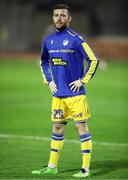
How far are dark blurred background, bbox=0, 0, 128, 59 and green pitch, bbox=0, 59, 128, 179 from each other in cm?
2202

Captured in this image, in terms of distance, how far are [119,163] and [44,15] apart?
42151 millimetres

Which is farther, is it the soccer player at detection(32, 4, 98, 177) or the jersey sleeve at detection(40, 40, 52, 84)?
the jersey sleeve at detection(40, 40, 52, 84)

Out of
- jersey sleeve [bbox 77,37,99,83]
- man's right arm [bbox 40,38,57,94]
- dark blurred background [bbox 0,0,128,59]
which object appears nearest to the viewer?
jersey sleeve [bbox 77,37,99,83]

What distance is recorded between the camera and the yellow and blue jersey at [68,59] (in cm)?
1006

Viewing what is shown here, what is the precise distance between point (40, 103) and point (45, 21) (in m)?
33.3

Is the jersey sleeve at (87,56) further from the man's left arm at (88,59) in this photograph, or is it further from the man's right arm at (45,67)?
the man's right arm at (45,67)

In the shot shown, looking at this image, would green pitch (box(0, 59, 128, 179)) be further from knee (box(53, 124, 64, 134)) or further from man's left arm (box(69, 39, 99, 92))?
man's left arm (box(69, 39, 99, 92))

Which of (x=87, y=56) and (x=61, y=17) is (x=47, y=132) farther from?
(x=61, y=17)

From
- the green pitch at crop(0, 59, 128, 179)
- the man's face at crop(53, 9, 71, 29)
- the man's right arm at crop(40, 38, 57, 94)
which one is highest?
the man's face at crop(53, 9, 71, 29)

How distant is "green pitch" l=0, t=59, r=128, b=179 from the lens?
1057 centimetres

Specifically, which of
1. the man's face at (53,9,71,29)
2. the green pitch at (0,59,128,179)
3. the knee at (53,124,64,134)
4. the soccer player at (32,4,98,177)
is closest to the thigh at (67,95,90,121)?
the soccer player at (32,4,98,177)

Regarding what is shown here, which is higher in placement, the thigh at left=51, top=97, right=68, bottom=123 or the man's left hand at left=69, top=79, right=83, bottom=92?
the man's left hand at left=69, top=79, right=83, bottom=92

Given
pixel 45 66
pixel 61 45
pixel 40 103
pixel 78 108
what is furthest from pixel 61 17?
pixel 40 103

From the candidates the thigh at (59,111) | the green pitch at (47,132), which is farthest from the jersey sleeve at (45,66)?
the green pitch at (47,132)
